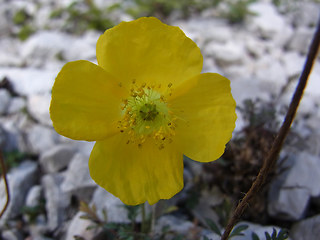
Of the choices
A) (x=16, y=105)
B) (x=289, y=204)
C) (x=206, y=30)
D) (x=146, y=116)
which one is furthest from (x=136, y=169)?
(x=206, y=30)

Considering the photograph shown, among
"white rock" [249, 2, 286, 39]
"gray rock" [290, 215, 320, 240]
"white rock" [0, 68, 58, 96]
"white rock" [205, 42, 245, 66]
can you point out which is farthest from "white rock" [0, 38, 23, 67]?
"gray rock" [290, 215, 320, 240]

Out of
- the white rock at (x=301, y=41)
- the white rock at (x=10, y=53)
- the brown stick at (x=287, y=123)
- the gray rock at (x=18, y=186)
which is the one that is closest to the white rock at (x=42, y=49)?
the white rock at (x=10, y=53)

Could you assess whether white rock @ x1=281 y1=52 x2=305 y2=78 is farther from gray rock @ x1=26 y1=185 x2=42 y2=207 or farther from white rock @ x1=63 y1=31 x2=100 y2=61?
gray rock @ x1=26 y1=185 x2=42 y2=207

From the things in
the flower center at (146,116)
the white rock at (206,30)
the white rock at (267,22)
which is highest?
the flower center at (146,116)

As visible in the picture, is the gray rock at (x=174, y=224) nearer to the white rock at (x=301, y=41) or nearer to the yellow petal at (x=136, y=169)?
the yellow petal at (x=136, y=169)

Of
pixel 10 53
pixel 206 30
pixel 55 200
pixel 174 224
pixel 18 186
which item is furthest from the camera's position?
pixel 206 30

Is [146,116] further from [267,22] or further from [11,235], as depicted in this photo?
[267,22]
